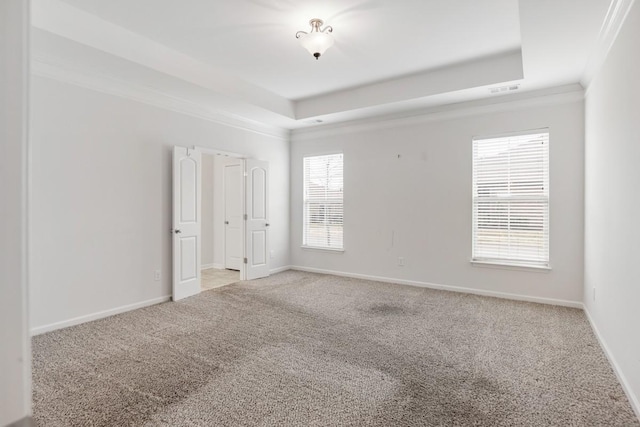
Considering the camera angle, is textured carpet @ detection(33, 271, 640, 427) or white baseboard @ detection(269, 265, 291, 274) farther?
white baseboard @ detection(269, 265, 291, 274)

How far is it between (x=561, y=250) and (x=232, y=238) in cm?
531

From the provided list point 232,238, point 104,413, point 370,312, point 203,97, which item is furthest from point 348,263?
point 104,413

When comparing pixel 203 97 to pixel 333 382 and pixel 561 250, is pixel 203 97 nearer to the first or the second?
pixel 333 382

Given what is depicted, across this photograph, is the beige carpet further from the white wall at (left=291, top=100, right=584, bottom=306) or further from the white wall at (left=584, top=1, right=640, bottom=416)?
the white wall at (left=584, top=1, right=640, bottom=416)

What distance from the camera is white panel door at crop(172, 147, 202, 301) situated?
14.6 feet

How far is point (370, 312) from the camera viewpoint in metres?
4.04

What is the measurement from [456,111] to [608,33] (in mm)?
2119

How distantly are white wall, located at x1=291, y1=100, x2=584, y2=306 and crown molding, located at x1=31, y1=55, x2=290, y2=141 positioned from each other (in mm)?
1457

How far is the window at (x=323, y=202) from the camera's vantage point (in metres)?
6.05

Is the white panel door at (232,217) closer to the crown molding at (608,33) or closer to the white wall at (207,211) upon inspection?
the white wall at (207,211)

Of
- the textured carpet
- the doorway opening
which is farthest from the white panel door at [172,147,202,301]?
the textured carpet

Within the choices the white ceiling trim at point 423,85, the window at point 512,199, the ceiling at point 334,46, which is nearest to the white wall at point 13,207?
the ceiling at point 334,46

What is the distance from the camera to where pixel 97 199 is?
3.76 meters

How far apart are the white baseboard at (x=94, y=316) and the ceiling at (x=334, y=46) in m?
2.57
